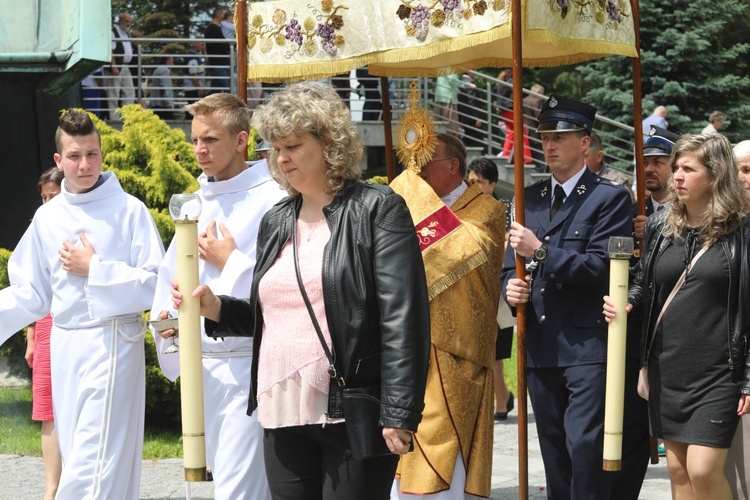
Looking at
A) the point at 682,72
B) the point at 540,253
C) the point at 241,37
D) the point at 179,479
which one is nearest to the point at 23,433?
the point at 179,479

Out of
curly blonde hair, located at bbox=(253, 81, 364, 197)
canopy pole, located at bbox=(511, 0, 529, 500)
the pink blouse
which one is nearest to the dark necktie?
canopy pole, located at bbox=(511, 0, 529, 500)

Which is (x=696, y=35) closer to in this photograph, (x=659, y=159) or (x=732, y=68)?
(x=732, y=68)

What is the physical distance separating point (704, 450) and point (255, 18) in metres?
3.19

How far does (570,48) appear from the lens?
18.7 feet

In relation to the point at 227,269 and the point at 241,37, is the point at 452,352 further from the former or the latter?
the point at 241,37

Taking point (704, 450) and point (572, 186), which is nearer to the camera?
point (704, 450)

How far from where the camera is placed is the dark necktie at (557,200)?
5.77m

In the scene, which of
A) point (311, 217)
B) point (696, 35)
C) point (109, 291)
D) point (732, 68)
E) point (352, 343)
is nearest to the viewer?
point (352, 343)

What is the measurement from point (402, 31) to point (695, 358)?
222cm

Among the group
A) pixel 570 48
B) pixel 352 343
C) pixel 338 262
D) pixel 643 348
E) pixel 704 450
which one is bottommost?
pixel 704 450

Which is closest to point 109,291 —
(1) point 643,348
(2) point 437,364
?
(2) point 437,364

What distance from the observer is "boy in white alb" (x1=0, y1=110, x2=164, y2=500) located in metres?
5.48

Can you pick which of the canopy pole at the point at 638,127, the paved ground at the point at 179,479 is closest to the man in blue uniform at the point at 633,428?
the canopy pole at the point at 638,127

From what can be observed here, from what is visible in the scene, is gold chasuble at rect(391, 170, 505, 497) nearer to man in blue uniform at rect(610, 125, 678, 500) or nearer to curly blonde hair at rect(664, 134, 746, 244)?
man in blue uniform at rect(610, 125, 678, 500)
